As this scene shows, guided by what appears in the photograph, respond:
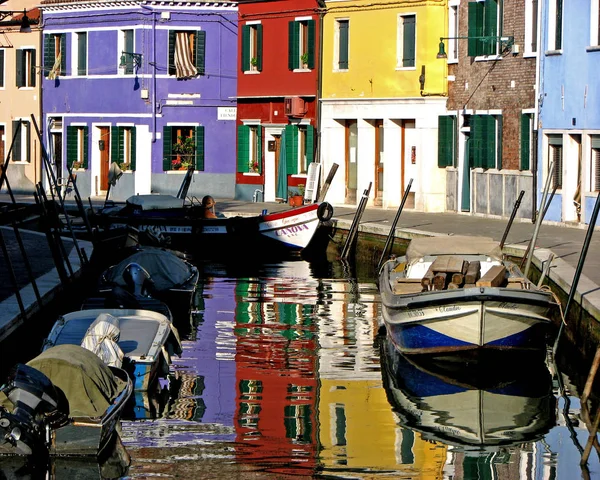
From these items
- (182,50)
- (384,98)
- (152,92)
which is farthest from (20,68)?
(384,98)

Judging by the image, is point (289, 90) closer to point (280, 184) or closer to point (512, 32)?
point (280, 184)

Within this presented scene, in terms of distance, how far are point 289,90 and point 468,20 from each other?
25.4 feet

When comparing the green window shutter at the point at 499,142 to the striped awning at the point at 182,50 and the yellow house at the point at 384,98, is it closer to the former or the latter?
the yellow house at the point at 384,98

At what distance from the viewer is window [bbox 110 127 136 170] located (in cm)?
4397

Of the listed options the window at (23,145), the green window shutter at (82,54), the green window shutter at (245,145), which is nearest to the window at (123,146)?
the green window shutter at (82,54)

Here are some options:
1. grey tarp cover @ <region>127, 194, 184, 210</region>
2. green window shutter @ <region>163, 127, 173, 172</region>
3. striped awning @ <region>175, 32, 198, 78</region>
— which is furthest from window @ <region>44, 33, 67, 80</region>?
grey tarp cover @ <region>127, 194, 184, 210</region>

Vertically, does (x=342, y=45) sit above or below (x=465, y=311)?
above

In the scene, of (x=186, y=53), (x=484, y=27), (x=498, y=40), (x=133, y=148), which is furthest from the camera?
(x=133, y=148)

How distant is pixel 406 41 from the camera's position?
36.3 metres

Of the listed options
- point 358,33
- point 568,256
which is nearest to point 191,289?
point 568,256

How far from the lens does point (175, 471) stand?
12.1 m

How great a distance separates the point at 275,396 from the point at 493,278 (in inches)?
126

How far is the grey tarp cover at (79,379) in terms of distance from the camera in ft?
41.4

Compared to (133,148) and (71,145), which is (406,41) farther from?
(71,145)
